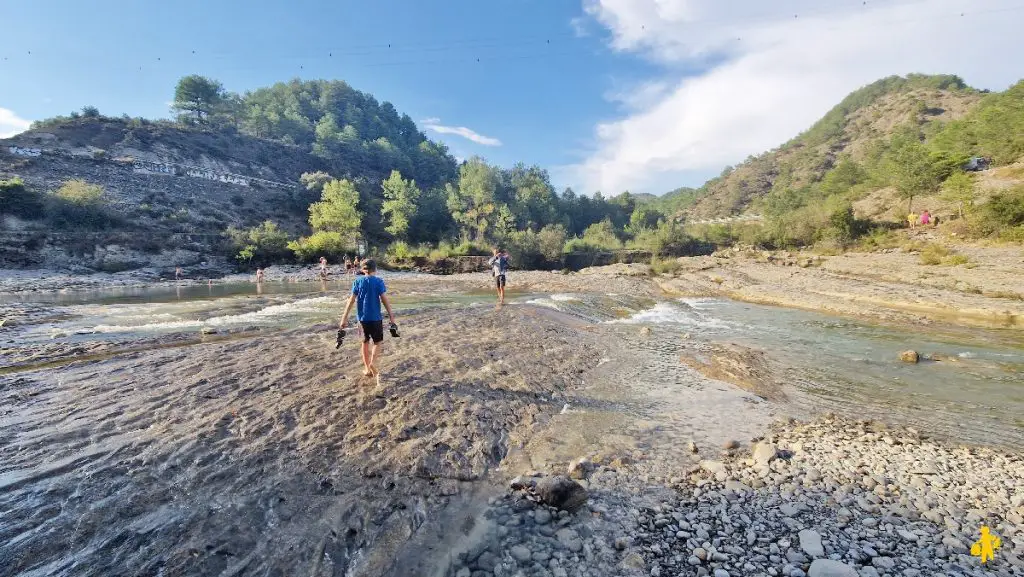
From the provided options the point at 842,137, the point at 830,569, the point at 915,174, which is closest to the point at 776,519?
the point at 830,569

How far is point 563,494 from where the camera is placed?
3803 millimetres

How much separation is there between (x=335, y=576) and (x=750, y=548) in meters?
3.29

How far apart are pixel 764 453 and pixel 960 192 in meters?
46.5

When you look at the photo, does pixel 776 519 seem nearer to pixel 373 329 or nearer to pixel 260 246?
pixel 373 329

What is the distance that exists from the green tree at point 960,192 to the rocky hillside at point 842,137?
187 ft

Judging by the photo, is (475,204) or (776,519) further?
(475,204)

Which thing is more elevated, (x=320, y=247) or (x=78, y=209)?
(x=78, y=209)

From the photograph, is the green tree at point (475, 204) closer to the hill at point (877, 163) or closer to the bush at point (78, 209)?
the hill at point (877, 163)

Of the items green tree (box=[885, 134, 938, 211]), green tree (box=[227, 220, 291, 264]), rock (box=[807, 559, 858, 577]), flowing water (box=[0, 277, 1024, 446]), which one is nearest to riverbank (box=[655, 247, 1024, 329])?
flowing water (box=[0, 277, 1024, 446])

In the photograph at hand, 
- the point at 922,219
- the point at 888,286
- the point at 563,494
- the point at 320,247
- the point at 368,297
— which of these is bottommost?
the point at 888,286

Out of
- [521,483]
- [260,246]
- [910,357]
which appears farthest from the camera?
[260,246]

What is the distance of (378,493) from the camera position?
3.93 meters

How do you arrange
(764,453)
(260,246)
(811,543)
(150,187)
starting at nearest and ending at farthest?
(811,543) < (764,453) < (260,246) < (150,187)

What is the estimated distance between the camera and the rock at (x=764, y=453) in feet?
15.4
